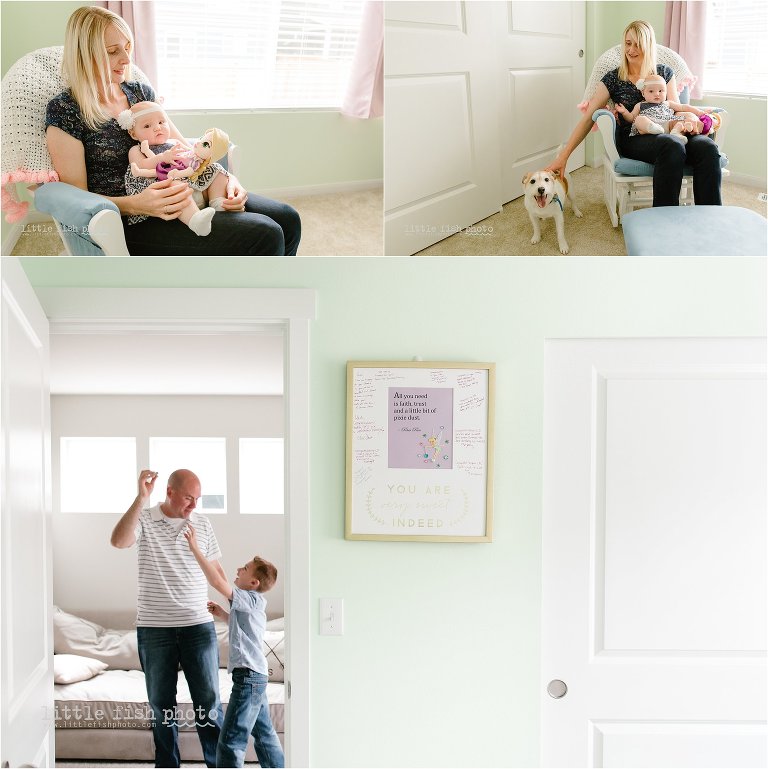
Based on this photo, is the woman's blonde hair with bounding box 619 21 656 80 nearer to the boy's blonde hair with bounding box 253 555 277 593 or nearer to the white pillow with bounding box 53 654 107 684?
the boy's blonde hair with bounding box 253 555 277 593

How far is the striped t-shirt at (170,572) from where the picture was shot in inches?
130

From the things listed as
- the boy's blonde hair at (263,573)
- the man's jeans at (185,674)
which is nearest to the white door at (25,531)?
the man's jeans at (185,674)

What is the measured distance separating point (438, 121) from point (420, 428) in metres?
0.74

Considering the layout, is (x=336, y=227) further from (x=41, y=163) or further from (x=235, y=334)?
(x=41, y=163)

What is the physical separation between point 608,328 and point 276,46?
40.2 inches

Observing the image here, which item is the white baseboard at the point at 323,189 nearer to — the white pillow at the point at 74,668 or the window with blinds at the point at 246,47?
the window with blinds at the point at 246,47

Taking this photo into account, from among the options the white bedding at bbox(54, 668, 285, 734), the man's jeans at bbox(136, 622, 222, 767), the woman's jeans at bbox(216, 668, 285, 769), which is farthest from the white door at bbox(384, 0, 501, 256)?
the white bedding at bbox(54, 668, 285, 734)

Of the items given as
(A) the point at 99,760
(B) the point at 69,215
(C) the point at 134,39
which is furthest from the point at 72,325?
(A) the point at 99,760

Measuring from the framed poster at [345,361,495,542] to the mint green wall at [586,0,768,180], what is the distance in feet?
2.12

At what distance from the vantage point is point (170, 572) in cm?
344

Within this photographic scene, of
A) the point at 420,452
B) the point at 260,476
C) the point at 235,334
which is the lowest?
the point at 260,476

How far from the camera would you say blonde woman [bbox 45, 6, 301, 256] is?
1566 millimetres

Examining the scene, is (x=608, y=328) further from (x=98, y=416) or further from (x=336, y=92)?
(x=98, y=416)

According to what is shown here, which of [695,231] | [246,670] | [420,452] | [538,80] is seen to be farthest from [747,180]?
[246,670]
